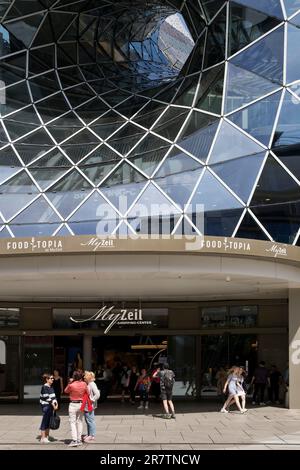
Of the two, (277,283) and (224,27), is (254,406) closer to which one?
(277,283)

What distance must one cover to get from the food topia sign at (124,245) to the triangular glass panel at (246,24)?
9890 millimetres

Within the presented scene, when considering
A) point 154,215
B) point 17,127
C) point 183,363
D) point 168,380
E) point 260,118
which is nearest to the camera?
point 168,380

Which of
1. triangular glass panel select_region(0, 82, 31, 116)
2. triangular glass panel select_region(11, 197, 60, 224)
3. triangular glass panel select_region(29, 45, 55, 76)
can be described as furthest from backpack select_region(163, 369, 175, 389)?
triangular glass panel select_region(29, 45, 55, 76)

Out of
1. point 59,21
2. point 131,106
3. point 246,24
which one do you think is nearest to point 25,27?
point 59,21

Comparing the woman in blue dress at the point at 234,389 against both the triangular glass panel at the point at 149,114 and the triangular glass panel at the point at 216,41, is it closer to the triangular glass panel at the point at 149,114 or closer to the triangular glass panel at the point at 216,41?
the triangular glass panel at the point at 149,114

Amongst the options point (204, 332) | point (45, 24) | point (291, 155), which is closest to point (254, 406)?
point (204, 332)

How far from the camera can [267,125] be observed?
85.5ft

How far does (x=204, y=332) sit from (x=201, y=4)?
43.4ft

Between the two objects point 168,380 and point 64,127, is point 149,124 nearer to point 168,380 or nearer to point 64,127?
point 64,127

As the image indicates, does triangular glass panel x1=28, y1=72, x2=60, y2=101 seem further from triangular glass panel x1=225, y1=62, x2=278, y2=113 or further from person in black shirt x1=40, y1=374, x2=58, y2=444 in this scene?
person in black shirt x1=40, y1=374, x2=58, y2=444

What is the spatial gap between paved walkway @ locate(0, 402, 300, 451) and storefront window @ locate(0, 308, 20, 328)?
4291 millimetres

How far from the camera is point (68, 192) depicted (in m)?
26.6

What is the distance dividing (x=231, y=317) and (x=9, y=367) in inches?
366

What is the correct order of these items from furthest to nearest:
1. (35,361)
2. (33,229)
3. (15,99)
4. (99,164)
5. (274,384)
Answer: (15,99)
(35,361)
(274,384)
(99,164)
(33,229)
